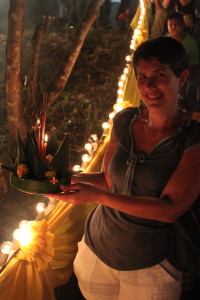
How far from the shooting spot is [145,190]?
124cm

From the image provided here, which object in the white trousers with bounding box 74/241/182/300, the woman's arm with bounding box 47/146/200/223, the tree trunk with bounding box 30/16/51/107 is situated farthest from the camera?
the tree trunk with bounding box 30/16/51/107

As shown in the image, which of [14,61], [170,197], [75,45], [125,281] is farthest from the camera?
[75,45]

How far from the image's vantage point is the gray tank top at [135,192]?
120 centimetres

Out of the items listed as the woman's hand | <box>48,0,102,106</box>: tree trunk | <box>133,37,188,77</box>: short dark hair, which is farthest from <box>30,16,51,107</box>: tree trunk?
the woman's hand

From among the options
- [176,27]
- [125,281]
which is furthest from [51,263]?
[176,27]

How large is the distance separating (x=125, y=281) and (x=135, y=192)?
45 cm

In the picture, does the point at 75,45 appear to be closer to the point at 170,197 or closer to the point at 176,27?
the point at 176,27

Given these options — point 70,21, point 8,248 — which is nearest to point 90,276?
point 8,248

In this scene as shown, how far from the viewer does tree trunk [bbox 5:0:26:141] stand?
Result: 353 centimetres

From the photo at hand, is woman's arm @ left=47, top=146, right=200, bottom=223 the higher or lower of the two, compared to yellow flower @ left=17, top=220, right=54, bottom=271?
higher

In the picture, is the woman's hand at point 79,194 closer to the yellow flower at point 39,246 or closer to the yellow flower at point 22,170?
the yellow flower at point 22,170

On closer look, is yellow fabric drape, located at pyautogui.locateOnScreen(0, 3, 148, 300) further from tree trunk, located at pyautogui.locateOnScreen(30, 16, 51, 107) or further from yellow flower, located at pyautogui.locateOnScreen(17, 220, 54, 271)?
tree trunk, located at pyautogui.locateOnScreen(30, 16, 51, 107)

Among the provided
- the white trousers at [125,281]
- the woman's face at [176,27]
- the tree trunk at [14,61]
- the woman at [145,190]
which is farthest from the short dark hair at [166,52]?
the tree trunk at [14,61]

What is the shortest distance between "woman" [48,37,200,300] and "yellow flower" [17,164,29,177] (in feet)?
0.59
